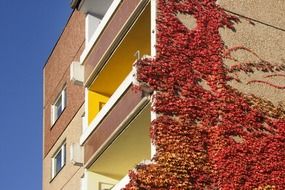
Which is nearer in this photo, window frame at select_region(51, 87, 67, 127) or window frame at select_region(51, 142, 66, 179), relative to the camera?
window frame at select_region(51, 142, 66, 179)

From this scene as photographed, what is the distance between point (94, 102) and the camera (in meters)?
20.9

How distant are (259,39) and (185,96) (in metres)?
2.86

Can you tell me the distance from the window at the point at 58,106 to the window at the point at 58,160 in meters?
1.38

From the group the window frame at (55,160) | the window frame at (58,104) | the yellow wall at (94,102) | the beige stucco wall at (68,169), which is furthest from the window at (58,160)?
the yellow wall at (94,102)

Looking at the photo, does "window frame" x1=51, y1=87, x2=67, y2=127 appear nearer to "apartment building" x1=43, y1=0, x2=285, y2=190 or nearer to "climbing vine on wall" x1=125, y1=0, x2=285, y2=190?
"apartment building" x1=43, y1=0, x2=285, y2=190

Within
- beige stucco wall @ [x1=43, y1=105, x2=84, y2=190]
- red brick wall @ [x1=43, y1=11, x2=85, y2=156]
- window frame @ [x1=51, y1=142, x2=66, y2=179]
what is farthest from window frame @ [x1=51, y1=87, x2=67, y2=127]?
window frame @ [x1=51, y1=142, x2=66, y2=179]

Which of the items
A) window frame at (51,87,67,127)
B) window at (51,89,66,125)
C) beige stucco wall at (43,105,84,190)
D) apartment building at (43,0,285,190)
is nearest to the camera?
apartment building at (43,0,285,190)

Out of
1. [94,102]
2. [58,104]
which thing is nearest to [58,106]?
[58,104]

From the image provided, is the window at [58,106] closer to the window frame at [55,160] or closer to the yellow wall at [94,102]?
the window frame at [55,160]

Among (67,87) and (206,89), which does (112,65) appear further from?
(67,87)

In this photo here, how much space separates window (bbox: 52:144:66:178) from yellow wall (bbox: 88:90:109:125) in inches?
196

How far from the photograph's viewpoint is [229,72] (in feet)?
59.3

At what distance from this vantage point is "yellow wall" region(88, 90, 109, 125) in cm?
2066

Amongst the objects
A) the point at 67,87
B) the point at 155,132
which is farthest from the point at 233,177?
the point at 67,87
